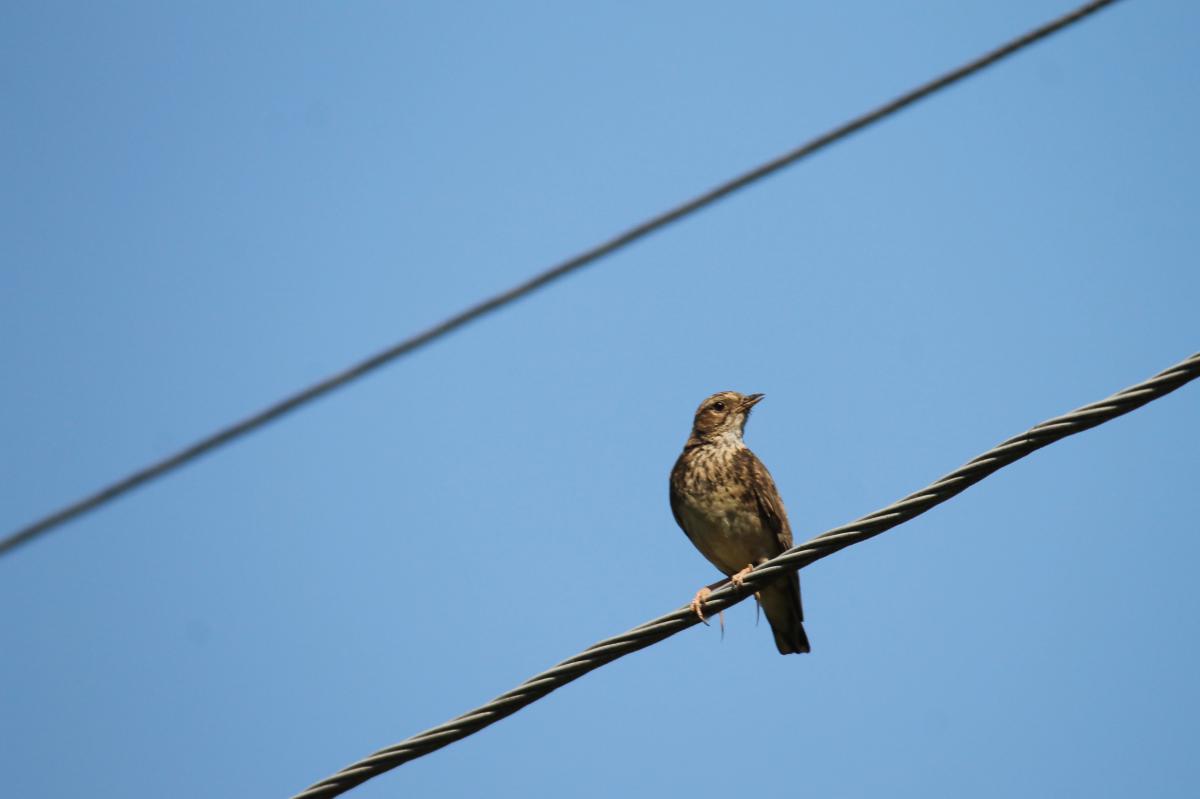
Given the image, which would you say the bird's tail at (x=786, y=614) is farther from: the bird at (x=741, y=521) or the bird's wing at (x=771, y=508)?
the bird's wing at (x=771, y=508)

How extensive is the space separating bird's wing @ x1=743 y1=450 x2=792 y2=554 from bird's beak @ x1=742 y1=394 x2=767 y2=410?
0.87 metres

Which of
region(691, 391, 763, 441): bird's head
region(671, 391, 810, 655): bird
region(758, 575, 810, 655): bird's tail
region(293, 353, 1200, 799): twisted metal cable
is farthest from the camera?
region(691, 391, 763, 441): bird's head

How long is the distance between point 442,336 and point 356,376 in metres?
0.34

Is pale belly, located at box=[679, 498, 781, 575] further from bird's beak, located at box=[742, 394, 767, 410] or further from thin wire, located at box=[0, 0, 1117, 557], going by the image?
thin wire, located at box=[0, 0, 1117, 557]

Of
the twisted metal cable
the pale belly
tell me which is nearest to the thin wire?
the twisted metal cable

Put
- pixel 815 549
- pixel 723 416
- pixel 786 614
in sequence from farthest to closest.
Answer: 1. pixel 723 416
2. pixel 786 614
3. pixel 815 549

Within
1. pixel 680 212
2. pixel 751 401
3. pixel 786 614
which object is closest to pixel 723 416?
pixel 751 401

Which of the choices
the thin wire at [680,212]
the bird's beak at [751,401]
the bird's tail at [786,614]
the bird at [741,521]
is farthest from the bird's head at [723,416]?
the thin wire at [680,212]

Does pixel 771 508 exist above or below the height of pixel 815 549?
above

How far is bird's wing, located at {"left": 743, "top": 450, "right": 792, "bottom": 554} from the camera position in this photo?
8.37 meters

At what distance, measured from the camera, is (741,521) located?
27.4ft

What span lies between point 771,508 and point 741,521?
21 cm

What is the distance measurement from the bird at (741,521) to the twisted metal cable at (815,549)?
3512mm

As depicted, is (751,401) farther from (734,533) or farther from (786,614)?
(786,614)
